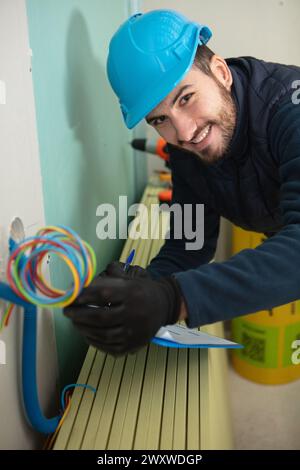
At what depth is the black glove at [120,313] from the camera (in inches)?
19.8

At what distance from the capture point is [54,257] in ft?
2.46

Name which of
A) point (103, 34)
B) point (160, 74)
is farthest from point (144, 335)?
point (103, 34)

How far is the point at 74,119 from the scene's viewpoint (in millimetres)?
879

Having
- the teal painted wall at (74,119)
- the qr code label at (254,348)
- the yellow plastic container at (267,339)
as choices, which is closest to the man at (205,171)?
the teal painted wall at (74,119)

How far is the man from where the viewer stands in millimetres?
522

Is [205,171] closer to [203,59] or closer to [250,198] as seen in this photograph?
[250,198]

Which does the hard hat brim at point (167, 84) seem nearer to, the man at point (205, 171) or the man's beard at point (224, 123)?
the man at point (205, 171)

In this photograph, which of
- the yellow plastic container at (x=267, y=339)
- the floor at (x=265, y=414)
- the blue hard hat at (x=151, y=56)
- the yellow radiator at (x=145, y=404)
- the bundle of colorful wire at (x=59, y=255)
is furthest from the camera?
the yellow plastic container at (x=267, y=339)

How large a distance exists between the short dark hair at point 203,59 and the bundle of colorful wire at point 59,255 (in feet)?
1.64

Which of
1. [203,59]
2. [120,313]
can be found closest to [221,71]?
[203,59]

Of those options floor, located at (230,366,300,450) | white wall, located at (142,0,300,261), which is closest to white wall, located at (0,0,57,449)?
floor, located at (230,366,300,450)

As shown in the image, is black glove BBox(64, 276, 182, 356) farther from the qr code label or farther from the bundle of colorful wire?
the qr code label

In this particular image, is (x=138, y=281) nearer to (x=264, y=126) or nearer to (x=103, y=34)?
(x=264, y=126)

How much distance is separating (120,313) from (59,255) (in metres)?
0.11
